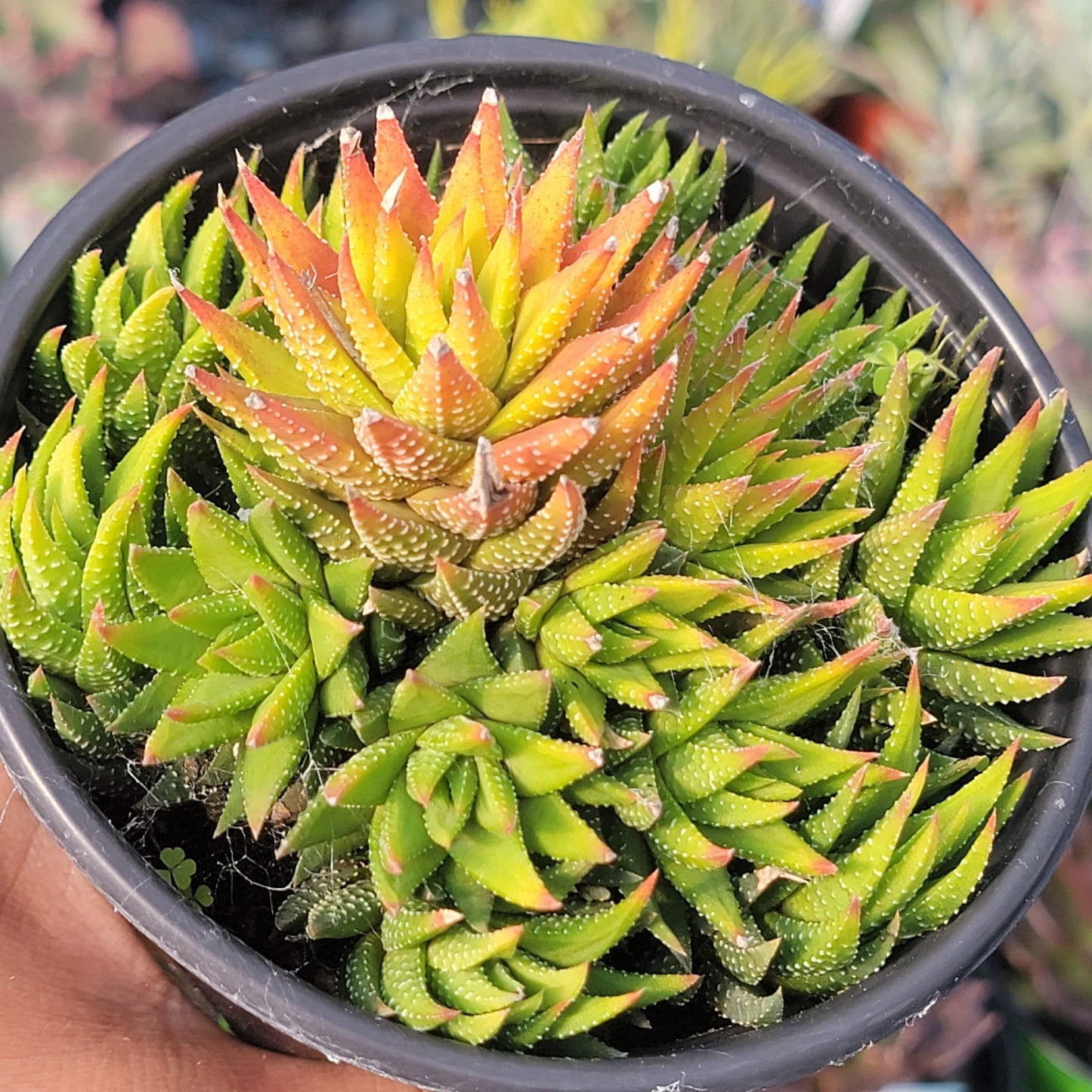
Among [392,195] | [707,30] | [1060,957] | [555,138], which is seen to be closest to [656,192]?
[392,195]

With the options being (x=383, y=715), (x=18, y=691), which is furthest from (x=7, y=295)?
(x=383, y=715)

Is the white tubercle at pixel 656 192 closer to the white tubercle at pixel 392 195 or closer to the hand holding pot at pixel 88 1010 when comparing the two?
the white tubercle at pixel 392 195

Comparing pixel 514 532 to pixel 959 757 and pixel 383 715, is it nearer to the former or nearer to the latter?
pixel 383 715

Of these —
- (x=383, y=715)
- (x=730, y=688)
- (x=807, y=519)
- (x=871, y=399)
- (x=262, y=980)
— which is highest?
(x=871, y=399)

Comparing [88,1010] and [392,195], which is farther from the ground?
[392,195]

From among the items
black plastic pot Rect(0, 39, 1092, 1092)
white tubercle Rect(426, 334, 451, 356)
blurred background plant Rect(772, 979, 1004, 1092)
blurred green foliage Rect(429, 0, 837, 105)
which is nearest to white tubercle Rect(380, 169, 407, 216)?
white tubercle Rect(426, 334, 451, 356)

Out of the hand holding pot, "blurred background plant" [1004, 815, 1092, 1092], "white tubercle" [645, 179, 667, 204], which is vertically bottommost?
the hand holding pot

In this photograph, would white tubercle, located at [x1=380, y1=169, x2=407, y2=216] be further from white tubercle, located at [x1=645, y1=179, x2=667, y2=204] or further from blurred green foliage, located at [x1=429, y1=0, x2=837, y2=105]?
blurred green foliage, located at [x1=429, y1=0, x2=837, y2=105]

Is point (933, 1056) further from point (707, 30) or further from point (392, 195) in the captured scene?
point (707, 30)

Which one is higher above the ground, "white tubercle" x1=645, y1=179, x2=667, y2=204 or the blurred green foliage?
the blurred green foliage
